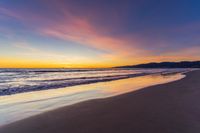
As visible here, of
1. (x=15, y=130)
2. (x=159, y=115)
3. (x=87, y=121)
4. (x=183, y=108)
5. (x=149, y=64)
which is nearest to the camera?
(x=15, y=130)

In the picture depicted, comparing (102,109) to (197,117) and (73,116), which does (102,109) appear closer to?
(73,116)

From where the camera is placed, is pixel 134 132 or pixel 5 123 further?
pixel 5 123

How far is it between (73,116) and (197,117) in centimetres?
386

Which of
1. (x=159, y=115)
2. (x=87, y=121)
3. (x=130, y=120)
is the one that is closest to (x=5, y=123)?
(x=87, y=121)

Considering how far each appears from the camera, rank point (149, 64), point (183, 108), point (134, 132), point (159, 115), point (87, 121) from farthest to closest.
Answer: point (149, 64), point (183, 108), point (159, 115), point (87, 121), point (134, 132)

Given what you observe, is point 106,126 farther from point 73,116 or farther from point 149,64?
point 149,64

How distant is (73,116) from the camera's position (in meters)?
6.64

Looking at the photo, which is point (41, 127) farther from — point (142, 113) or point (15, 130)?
point (142, 113)

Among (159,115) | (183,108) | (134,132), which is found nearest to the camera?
(134,132)

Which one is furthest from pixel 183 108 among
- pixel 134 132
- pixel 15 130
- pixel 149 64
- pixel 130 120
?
pixel 149 64

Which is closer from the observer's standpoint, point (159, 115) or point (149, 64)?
point (159, 115)

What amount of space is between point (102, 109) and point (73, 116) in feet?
4.61

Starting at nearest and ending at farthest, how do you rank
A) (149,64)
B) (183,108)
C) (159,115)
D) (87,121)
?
(87,121) → (159,115) → (183,108) → (149,64)

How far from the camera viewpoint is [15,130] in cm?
521
